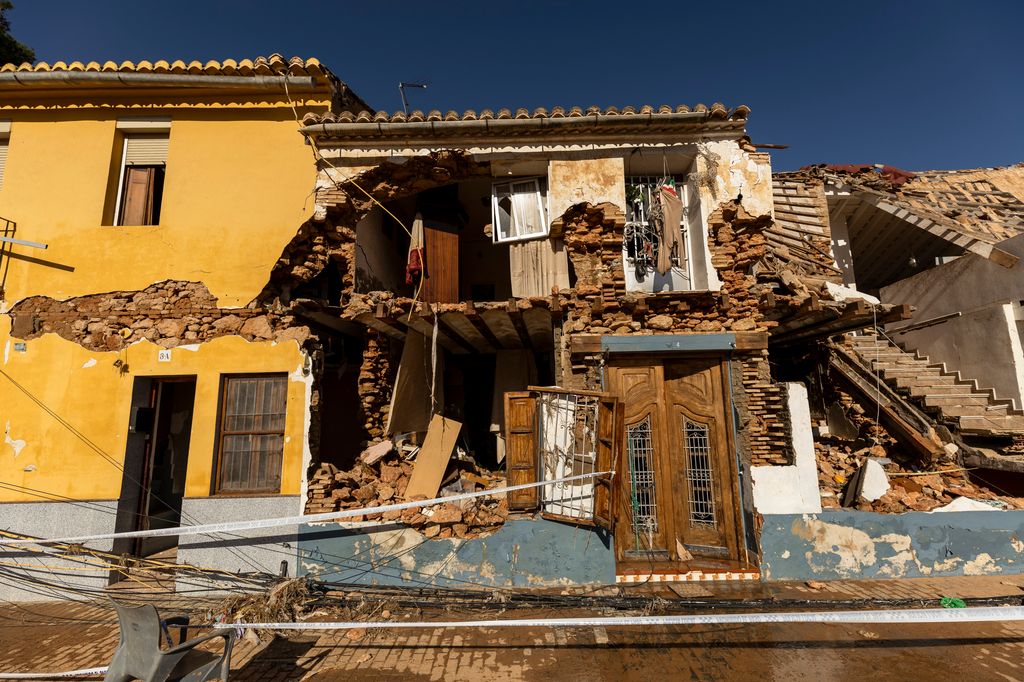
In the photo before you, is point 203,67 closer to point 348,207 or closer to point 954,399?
point 348,207

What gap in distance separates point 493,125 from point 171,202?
5578 mm

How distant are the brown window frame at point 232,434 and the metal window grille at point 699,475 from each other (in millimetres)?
6273

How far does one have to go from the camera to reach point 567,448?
6801 millimetres

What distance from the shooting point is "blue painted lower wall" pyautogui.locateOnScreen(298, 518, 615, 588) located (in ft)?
21.4

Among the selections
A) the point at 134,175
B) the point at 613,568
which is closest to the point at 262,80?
the point at 134,175

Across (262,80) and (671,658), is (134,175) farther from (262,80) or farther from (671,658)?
(671,658)

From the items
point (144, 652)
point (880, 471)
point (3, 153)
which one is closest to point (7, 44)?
point (3, 153)

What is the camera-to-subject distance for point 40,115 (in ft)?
26.2

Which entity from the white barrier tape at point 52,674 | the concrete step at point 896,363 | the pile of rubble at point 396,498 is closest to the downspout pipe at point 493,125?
the pile of rubble at point 396,498

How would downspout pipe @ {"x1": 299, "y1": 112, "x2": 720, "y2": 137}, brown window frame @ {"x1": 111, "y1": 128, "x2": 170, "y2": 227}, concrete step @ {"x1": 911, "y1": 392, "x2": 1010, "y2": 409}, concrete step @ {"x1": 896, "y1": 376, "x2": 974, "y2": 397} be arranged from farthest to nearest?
concrete step @ {"x1": 896, "y1": 376, "x2": 974, "y2": 397}, concrete step @ {"x1": 911, "y1": 392, "x2": 1010, "y2": 409}, brown window frame @ {"x1": 111, "y1": 128, "x2": 170, "y2": 227}, downspout pipe @ {"x1": 299, "y1": 112, "x2": 720, "y2": 137}

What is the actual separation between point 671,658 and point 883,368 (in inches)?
347

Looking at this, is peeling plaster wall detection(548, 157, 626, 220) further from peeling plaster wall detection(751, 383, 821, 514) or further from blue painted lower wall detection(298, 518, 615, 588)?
blue painted lower wall detection(298, 518, 615, 588)

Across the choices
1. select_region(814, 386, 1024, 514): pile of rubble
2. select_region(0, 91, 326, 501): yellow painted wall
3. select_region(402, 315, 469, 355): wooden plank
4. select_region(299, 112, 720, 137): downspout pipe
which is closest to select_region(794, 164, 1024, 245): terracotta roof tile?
select_region(814, 386, 1024, 514): pile of rubble

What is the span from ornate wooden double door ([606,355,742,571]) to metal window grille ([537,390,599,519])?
0.59 metres
